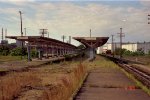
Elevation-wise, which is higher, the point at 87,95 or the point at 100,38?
the point at 100,38

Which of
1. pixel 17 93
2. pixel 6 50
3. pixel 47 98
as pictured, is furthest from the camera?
pixel 6 50

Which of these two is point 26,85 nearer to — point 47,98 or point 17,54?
point 47,98

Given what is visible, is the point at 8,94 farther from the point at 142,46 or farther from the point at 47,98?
the point at 142,46

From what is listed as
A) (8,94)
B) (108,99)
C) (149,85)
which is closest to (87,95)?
(108,99)

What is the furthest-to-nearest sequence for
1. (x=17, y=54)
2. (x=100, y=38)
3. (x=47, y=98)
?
(x=17, y=54) < (x=100, y=38) < (x=47, y=98)

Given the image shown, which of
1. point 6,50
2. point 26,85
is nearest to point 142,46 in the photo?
point 6,50

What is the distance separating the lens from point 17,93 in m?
17.9

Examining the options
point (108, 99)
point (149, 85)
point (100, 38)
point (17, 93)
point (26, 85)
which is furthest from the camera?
point (100, 38)

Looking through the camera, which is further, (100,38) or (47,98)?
(100,38)

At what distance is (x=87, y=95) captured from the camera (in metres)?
15.8

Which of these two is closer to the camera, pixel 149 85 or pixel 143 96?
pixel 143 96

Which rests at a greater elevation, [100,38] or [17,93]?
[100,38]

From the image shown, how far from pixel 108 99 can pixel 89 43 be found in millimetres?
48954

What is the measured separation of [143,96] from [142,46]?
608 ft
